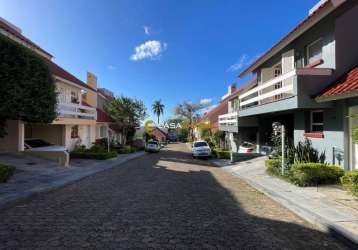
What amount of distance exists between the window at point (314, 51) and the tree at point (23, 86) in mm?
13207

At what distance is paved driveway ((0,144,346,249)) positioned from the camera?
4.64 m

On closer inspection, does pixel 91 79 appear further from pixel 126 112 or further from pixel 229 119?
pixel 229 119

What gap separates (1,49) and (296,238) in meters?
12.6

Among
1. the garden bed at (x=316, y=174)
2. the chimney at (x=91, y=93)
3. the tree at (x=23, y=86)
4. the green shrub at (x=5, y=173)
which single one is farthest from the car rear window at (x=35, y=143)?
the garden bed at (x=316, y=174)

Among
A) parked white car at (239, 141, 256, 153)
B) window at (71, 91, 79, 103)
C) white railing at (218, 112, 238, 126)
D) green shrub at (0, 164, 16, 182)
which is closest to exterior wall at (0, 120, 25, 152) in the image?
green shrub at (0, 164, 16, 182)

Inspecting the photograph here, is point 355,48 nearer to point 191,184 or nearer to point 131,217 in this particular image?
point 191,184

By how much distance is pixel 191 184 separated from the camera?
10.7 metres

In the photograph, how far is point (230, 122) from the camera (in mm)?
22656

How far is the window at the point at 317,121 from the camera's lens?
454 inches

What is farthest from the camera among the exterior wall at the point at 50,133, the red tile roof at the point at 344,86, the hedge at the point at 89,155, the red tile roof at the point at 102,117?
the red tile roof at the point at 102,117

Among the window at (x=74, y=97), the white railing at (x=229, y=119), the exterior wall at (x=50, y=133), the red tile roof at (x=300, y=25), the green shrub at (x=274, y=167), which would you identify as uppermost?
the red tile roof at (x=300, y=25)

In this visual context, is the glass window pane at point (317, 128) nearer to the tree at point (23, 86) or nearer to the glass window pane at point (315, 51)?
the glass window pane at point (315, 51)

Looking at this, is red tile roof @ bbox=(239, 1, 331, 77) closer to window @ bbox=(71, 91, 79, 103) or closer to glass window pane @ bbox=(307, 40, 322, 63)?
glass window pane @ bbox=(307, 40, 322, 63)

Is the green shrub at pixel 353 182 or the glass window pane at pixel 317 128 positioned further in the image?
the glass window pane at pixel 317 128
